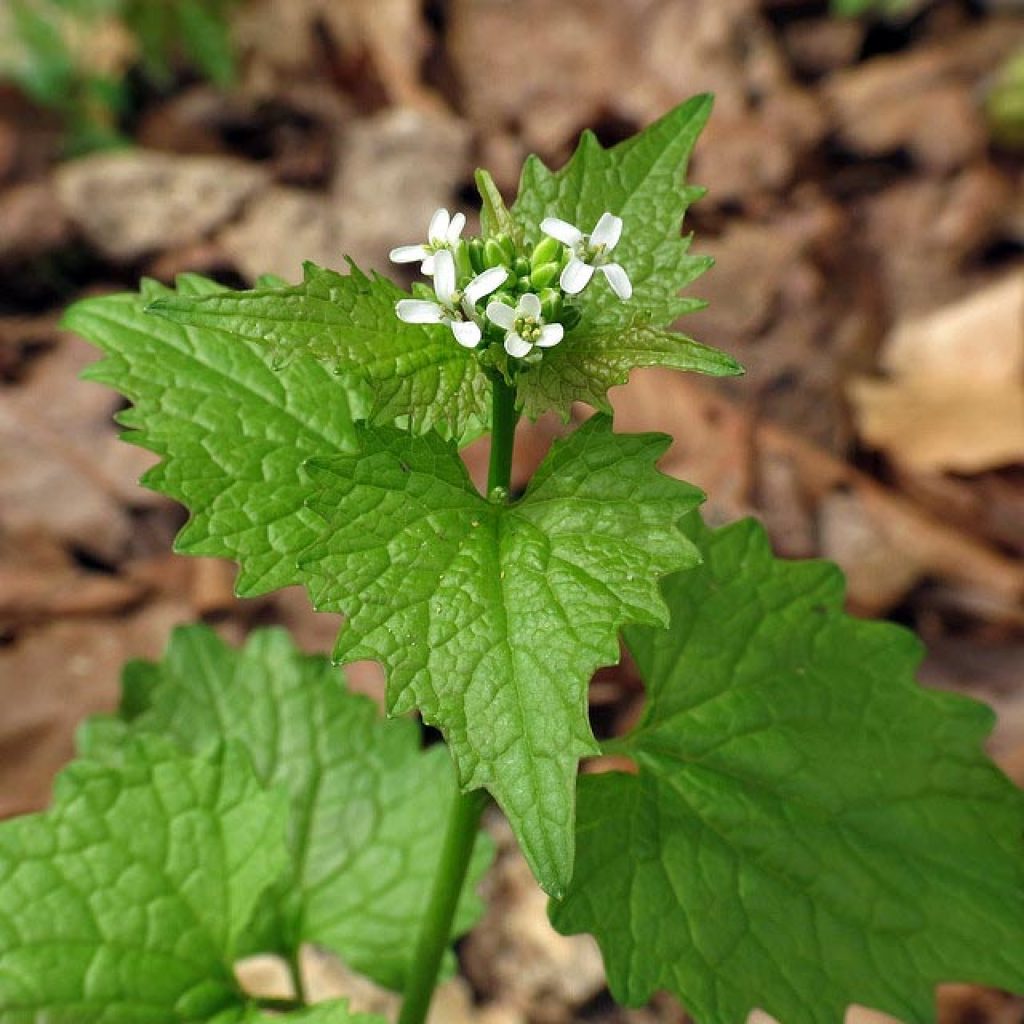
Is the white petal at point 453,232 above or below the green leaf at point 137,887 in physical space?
above

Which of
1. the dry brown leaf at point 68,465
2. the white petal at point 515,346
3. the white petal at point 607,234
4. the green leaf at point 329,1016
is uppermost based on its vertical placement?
the dry brown leaf at point 68,465

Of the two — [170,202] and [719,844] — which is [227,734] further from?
[170,202]

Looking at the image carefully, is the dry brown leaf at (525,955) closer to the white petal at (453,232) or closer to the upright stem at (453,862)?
the upright stem at (453,862)

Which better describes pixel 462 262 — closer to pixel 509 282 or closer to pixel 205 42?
pixel 509 282

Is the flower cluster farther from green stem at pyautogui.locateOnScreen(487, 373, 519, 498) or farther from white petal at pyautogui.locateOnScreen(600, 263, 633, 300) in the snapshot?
green stem at pyautogui.locateOnScreen(487, 373, 519, 498)

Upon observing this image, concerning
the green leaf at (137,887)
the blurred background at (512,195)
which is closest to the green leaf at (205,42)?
the blurred background at (512,195)

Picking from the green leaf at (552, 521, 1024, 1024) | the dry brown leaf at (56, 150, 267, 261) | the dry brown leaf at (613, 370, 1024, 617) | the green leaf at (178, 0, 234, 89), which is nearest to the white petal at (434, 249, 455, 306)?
the green leaf at (552, 521, 1024, 1024)
